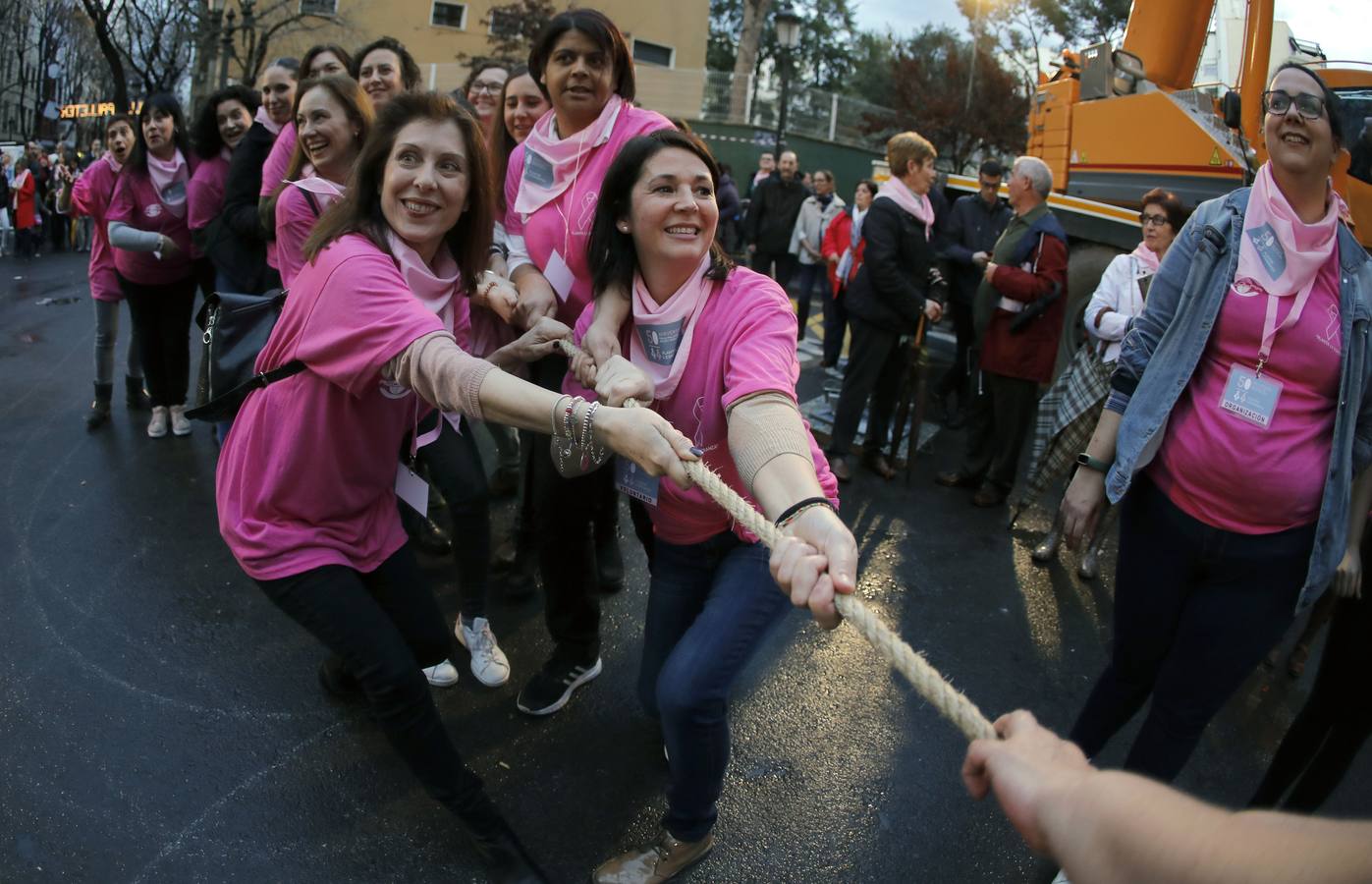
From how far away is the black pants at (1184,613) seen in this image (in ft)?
7.54

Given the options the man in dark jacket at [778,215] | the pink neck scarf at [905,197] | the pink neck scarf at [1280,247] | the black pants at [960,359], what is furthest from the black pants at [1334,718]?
the man in dark jacket at [778,215]

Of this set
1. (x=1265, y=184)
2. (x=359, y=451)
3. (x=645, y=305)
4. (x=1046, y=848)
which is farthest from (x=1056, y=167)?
(x=1046, y=848)

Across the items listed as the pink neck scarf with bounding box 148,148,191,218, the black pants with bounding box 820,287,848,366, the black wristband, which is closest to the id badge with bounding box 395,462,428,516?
the black wristband

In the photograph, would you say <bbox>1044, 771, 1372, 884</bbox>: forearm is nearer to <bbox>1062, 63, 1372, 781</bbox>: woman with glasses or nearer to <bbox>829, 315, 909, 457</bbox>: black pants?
<bbox>1062, 63, 1372, 781</bbox>: woman with glasses

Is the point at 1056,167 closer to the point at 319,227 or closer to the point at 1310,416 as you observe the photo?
the point at 1310,416

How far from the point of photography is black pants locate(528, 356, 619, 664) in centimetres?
291

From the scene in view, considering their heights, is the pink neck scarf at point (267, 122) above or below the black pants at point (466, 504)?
above

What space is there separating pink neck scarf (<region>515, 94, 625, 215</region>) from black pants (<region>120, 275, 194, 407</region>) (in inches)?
138

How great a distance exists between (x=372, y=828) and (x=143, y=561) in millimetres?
2273

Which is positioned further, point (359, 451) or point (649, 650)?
point (649, 650)

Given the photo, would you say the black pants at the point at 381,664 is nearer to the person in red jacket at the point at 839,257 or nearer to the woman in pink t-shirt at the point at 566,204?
the woman in pink t-shirt at the point at 566,204

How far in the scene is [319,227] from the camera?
2434 millimetres

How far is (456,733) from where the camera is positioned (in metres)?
3.14

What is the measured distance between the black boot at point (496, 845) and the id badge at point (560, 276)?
1.46 meters
